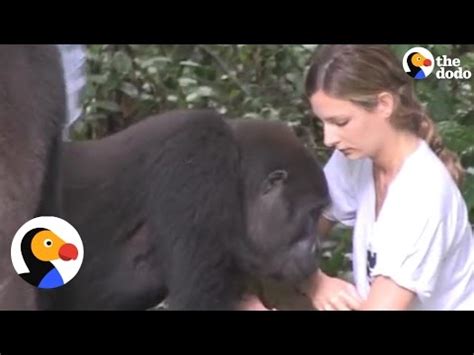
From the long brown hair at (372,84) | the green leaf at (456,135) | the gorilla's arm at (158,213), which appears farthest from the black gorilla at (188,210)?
the green leaf at (456,135)

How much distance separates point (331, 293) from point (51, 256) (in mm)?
869

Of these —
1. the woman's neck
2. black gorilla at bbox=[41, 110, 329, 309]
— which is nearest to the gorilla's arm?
black gorilla at bbox=[41, 110, 329, 309]

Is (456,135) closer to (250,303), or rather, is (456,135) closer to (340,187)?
(340,187)

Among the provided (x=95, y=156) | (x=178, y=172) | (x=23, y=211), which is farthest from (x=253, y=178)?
(x=23, y=211)

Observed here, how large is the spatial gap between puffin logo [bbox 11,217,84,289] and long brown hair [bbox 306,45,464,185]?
86 cm

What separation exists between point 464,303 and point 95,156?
122cm

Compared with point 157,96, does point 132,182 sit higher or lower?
lower

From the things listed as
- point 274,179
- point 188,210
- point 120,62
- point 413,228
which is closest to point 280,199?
point 274,179

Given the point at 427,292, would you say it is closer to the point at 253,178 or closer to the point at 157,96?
the point at 253,178

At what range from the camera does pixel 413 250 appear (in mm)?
3094

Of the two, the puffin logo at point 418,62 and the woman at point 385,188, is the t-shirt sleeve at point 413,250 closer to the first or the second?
Result: the woman at point 385,188

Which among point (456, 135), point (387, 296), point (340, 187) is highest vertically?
point (456, 135)
